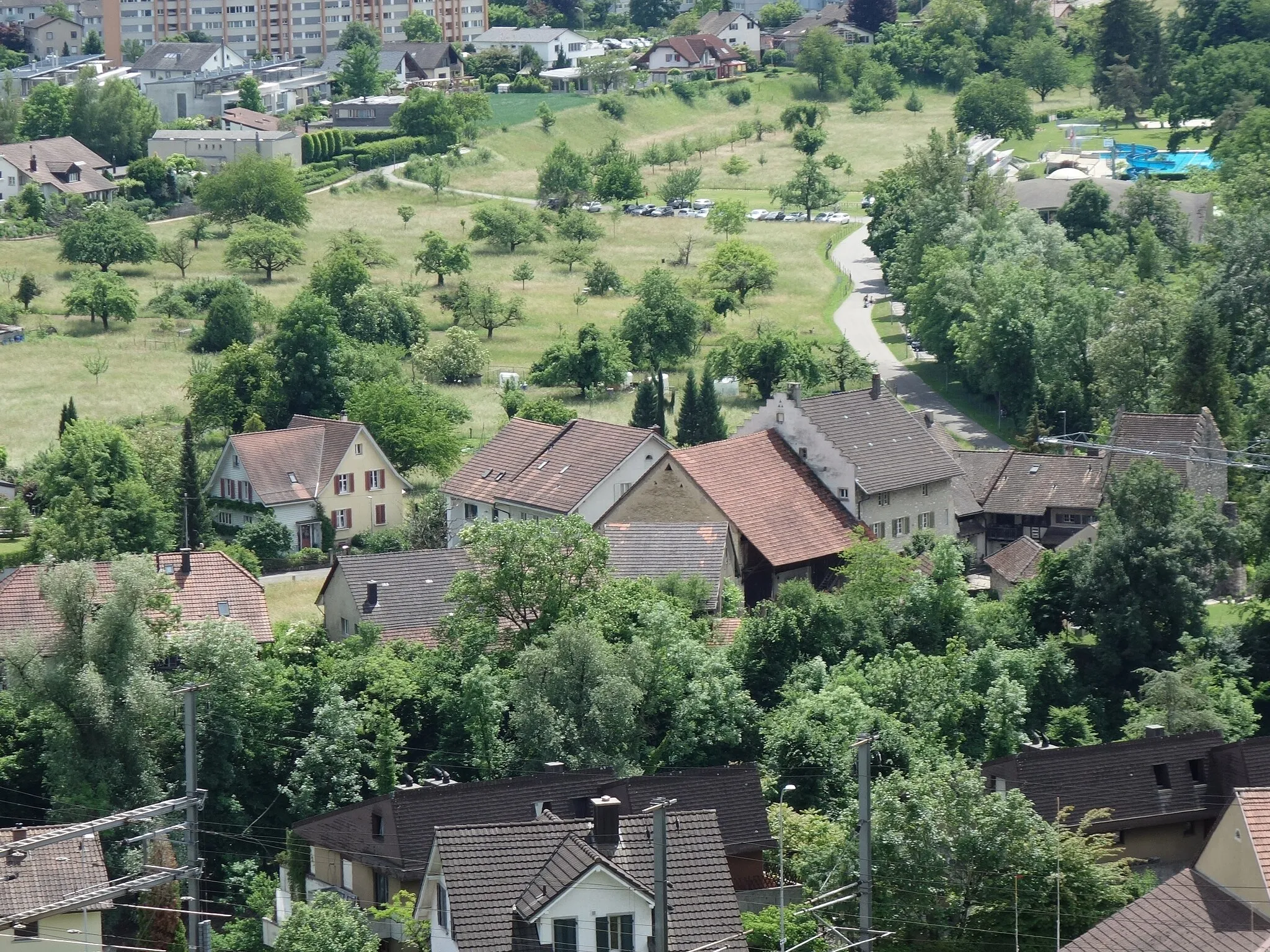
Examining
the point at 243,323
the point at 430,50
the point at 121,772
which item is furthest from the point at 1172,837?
the point at 430,50

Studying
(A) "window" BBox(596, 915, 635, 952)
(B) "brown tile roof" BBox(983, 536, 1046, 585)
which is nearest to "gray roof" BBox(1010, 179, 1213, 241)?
(B) "brown tile roof" BBox(983, 536, 1046, 585)

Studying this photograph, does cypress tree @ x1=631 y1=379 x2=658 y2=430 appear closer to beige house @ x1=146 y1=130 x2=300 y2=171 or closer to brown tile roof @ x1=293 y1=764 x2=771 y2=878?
brown tile roof @ x1=293 y1=764 x2=771 y2=878

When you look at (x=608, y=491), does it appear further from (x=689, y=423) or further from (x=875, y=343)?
(x=875, y=343)

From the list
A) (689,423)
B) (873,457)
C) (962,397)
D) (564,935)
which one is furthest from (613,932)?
(962,397)

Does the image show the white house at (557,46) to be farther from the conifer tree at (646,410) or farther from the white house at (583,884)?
the white house at (583,884)

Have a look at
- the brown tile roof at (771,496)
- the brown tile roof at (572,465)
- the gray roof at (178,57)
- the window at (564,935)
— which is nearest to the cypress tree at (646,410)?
the brown tile roof at (572,465)

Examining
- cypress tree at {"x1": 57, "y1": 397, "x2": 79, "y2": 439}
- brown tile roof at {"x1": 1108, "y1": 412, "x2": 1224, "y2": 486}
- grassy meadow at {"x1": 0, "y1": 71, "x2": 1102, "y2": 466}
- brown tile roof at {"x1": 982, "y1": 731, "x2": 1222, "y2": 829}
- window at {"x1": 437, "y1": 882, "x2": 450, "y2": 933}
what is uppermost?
window at {"x1": 437, "y1": 882, "x2": 450, "y2": 933}

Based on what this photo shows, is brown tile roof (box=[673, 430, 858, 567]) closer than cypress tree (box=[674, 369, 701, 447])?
Yes
